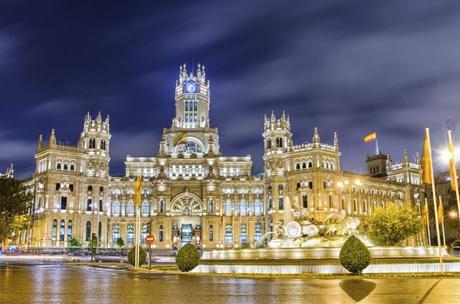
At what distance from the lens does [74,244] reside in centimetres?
11338

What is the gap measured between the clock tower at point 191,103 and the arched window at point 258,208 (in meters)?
33.2

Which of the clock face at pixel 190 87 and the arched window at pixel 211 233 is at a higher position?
the clock face at pixel 190 87

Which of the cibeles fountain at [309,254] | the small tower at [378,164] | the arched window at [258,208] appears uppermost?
the small tower at [378,164]

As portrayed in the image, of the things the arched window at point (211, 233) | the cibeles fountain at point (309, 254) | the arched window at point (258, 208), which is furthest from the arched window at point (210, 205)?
the cibeles fountain at point (309, 254)

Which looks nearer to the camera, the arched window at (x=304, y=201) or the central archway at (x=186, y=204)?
the arched window at (x=304, y=201)

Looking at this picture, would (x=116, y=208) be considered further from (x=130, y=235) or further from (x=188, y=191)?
(x=188, y=191)

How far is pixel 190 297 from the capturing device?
22219 mm

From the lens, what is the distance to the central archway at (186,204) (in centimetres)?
13412

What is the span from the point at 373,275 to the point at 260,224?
99.8 metres

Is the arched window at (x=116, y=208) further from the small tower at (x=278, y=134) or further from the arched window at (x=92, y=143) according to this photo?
the small tower at (x=278, y=134)

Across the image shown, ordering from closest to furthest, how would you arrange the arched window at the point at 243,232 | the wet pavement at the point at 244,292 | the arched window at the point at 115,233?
the wet pavement at the point at 244,292 → the arched window at the point at 115,233 → the arched window at the point at 243,232

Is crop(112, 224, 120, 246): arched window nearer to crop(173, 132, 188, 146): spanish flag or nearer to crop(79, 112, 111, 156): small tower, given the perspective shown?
crop(79, 112, 111, 156): small tower

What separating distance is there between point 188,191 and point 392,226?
5973cm

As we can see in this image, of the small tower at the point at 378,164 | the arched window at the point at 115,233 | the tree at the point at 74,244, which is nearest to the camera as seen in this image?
the tree at the point at 74,244
